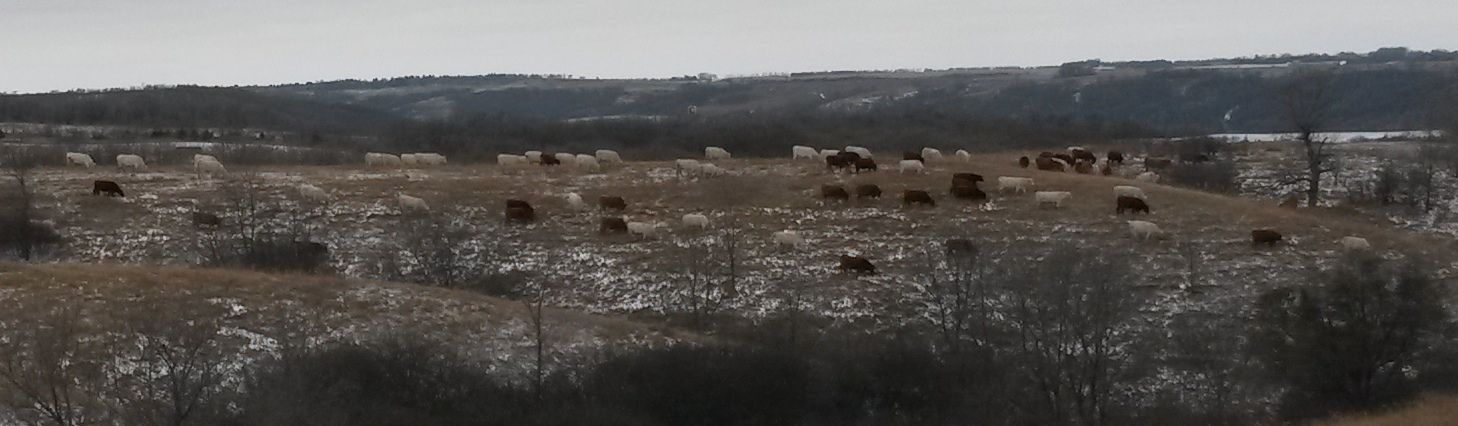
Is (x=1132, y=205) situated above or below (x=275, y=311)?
above

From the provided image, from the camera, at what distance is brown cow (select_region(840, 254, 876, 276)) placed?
3853 centimetres

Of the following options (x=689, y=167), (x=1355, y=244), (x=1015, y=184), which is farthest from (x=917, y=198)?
(x=1355, y=244)

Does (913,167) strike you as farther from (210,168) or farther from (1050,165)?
(210,168)

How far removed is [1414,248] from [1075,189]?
475 inches

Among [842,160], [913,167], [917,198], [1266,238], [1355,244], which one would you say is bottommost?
[1355,244]

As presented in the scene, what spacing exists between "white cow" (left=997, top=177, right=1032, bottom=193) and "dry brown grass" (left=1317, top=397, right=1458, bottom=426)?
842 inches

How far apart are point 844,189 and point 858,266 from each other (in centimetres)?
896

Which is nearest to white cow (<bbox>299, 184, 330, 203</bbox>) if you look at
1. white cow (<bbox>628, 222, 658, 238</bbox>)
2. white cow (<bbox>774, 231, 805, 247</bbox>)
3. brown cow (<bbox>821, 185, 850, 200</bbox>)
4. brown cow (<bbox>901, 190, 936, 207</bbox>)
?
white cow (<bbox>628, 222, 658, 238</bbox>)

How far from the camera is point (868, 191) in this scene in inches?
1817

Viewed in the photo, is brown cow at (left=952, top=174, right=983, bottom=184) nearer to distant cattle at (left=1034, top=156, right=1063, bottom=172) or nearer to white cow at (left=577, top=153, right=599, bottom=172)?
distant cattle at (left=1034, top=156, right=1063, bottom=172)

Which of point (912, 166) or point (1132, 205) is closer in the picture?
point (1132, 205)

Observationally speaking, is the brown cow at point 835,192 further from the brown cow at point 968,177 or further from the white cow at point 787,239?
the white cow at point 787,239

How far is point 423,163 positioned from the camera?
6081 centimetres

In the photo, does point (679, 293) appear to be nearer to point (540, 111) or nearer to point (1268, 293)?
point (1268, 293)
